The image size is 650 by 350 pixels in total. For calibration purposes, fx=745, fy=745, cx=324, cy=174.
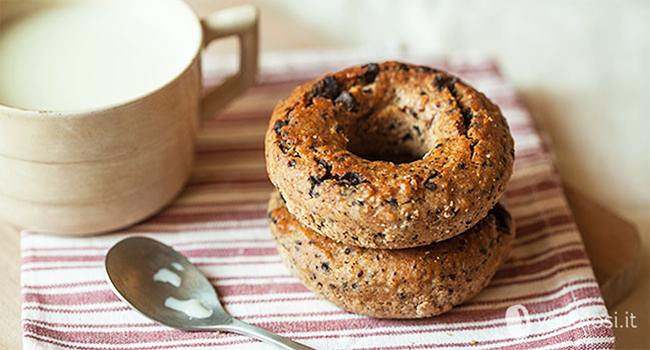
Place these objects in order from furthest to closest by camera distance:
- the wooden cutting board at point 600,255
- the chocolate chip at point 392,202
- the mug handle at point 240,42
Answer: the mug handle at point 240,42
the wooden cutting board at point 600,255
the chocolate chip at point 392,202

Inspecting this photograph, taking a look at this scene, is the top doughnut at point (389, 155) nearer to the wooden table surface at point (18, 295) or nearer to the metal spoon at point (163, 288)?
the metal spoon at point (163, 288)

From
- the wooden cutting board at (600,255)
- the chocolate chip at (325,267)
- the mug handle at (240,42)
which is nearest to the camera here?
the chocolate chip at (325,267)

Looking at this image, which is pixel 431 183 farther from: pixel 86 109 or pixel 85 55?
pixel 85 55

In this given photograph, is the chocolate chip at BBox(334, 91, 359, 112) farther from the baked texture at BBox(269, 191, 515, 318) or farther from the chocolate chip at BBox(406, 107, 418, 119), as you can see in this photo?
the baked texture at BBox(269, 191, 515, 318)

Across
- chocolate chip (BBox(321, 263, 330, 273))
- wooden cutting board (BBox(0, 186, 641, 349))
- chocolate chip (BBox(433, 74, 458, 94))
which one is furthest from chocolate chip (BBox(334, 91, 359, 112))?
wooden cutting board (BBox(0, 186, 641, 349))

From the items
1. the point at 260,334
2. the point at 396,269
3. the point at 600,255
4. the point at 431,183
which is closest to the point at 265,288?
the point at 260,334

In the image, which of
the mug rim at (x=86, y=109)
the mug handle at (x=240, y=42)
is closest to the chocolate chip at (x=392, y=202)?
the mug rim at (x=86, y=109)

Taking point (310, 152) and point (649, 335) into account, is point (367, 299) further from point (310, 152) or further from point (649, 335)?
point (649, 335)
